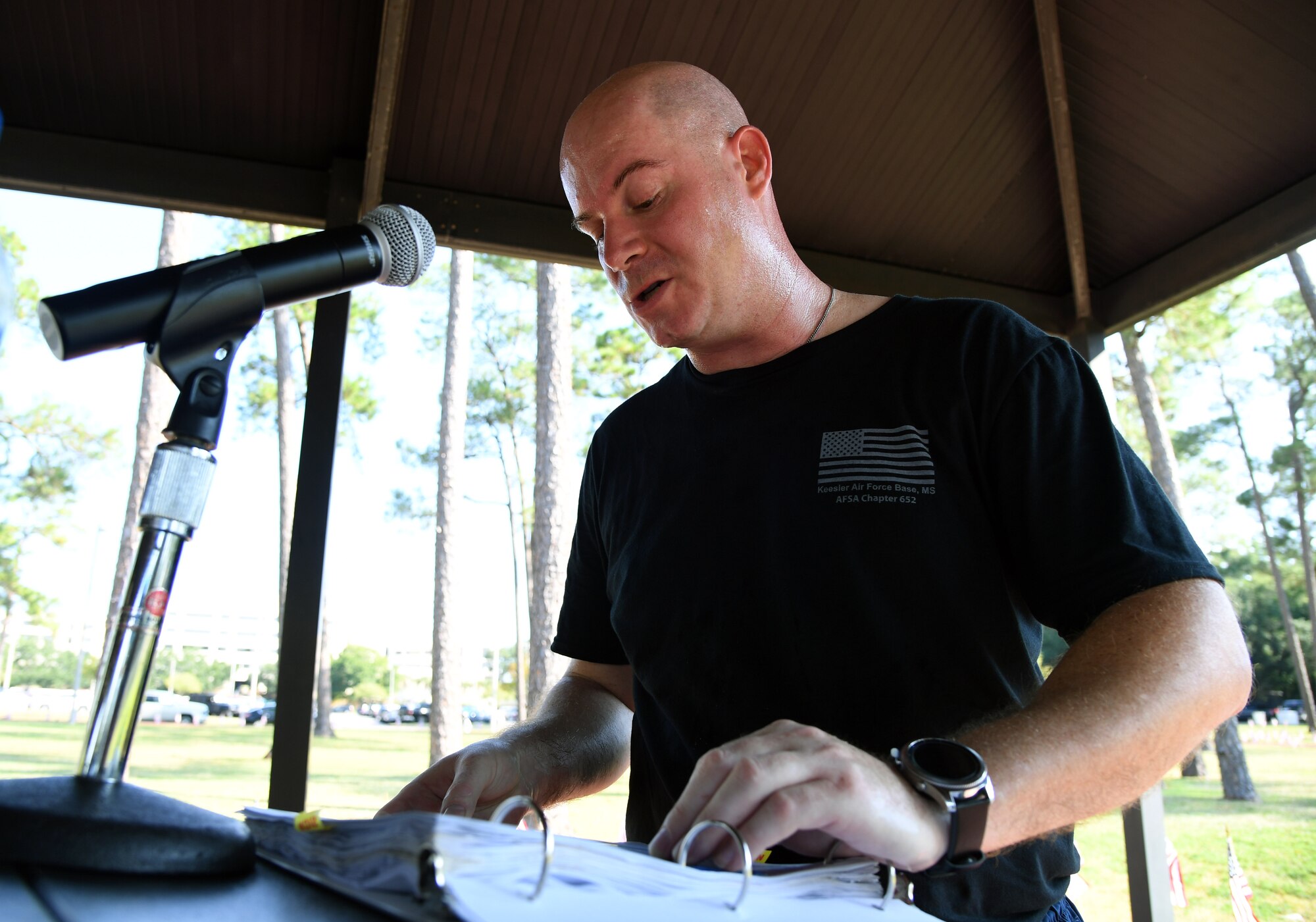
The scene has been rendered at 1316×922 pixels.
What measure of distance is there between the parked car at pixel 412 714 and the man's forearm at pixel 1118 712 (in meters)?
23.8

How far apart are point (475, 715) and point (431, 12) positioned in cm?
2085

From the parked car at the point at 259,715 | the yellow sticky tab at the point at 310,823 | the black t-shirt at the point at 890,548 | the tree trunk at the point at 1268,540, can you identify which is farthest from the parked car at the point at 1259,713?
the yellow sticky tab at the point at 310,823

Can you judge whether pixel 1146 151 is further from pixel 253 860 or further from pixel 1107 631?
pixel 253 860

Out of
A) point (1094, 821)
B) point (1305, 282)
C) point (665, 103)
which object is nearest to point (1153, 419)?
point (1305, 282)

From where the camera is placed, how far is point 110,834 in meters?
0.61

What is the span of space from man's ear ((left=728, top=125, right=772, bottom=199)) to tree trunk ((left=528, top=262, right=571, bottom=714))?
25.2 ft

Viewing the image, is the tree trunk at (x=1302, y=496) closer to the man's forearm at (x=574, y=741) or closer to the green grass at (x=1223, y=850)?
the green grass at (x=1223, y=850)

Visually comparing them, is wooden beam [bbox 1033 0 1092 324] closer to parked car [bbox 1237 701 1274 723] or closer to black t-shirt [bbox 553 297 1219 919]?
black t-shirt [bbox 553 297 1219 919]

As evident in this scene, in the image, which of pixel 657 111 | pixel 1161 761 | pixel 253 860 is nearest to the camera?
pixel 253 860

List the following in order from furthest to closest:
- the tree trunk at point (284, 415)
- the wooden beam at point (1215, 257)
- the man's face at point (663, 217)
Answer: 1. the tree trunk at point (284, 415)
2. the wooden beam at point (1215, 257)
3. the man's face at point (663, 217)

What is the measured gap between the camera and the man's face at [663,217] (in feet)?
4.82

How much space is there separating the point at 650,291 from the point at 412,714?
2382 cm

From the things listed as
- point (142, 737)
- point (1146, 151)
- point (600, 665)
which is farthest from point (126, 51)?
point (142, 737)

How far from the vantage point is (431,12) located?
280 centimetres
